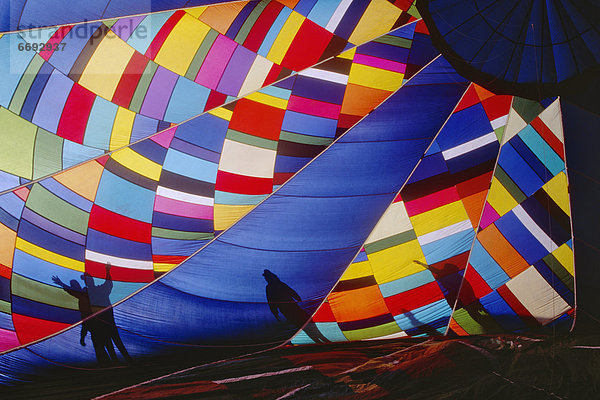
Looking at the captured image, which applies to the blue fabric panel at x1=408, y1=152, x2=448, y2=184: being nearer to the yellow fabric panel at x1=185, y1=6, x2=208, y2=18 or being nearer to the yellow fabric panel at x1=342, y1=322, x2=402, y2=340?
the yellow fabric panel at x1=342, y1=322, x2=402, y2=340

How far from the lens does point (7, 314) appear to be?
2996 mm

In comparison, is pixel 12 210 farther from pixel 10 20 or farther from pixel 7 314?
pixel 10 20

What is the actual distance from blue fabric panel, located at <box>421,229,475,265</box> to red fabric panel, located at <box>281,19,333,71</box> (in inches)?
51.5

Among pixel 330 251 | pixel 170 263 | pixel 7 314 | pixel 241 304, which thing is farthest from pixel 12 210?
pixel 330 251

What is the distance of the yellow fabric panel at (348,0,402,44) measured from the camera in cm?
265

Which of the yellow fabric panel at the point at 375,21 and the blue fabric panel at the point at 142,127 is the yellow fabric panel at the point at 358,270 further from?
the blue fabric panel at the point at 142,127

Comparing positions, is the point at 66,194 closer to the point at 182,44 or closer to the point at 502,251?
the point at 182,44

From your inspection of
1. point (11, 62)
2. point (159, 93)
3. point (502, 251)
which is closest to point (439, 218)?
point (502, 251)

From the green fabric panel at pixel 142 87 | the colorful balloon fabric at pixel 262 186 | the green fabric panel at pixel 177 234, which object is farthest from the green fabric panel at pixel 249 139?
the green fabric panel at pixel 177 234

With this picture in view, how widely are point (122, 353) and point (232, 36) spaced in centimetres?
199

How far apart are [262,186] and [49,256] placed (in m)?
1.27

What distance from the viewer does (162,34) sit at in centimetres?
266

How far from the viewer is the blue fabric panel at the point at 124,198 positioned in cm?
290

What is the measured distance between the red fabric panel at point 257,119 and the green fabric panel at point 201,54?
29 centimetres
